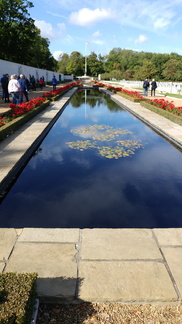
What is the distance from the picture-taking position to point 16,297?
176cm

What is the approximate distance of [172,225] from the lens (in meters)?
3.90

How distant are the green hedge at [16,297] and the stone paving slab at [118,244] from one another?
1.02m

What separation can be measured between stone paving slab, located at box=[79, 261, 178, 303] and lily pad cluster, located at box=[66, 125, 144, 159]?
442cm

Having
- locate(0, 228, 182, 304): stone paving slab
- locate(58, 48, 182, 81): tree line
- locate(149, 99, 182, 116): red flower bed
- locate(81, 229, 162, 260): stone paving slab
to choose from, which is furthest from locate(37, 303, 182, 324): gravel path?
locate(58, 48, 182, 81): tree line

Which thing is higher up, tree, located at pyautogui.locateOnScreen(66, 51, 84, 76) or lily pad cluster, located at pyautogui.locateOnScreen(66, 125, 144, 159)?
tree, located at pyautogui.locateOnScreen(66, 51, 84, 76)

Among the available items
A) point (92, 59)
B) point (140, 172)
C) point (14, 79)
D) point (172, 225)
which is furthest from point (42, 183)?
point (92, 59)

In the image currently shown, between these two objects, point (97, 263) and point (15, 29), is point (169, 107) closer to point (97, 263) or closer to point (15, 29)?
point (97, 263)

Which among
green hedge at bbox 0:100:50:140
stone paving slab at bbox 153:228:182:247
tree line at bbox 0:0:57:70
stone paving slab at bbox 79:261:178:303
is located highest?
tree line at bbox 0:0:57:70

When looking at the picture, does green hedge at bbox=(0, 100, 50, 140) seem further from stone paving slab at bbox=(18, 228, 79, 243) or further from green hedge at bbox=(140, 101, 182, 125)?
green hedge at bbox=(140, 101, 182, 125)

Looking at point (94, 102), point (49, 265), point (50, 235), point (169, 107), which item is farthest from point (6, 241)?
point (94, 102)

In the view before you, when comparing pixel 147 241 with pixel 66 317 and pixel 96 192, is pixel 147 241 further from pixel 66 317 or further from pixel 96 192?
pixel 96 192

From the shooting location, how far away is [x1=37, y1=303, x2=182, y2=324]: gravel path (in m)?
2.14

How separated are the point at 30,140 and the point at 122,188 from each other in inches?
155

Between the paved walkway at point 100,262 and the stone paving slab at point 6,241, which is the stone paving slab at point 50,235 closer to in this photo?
the paved walkway at point 100,262
